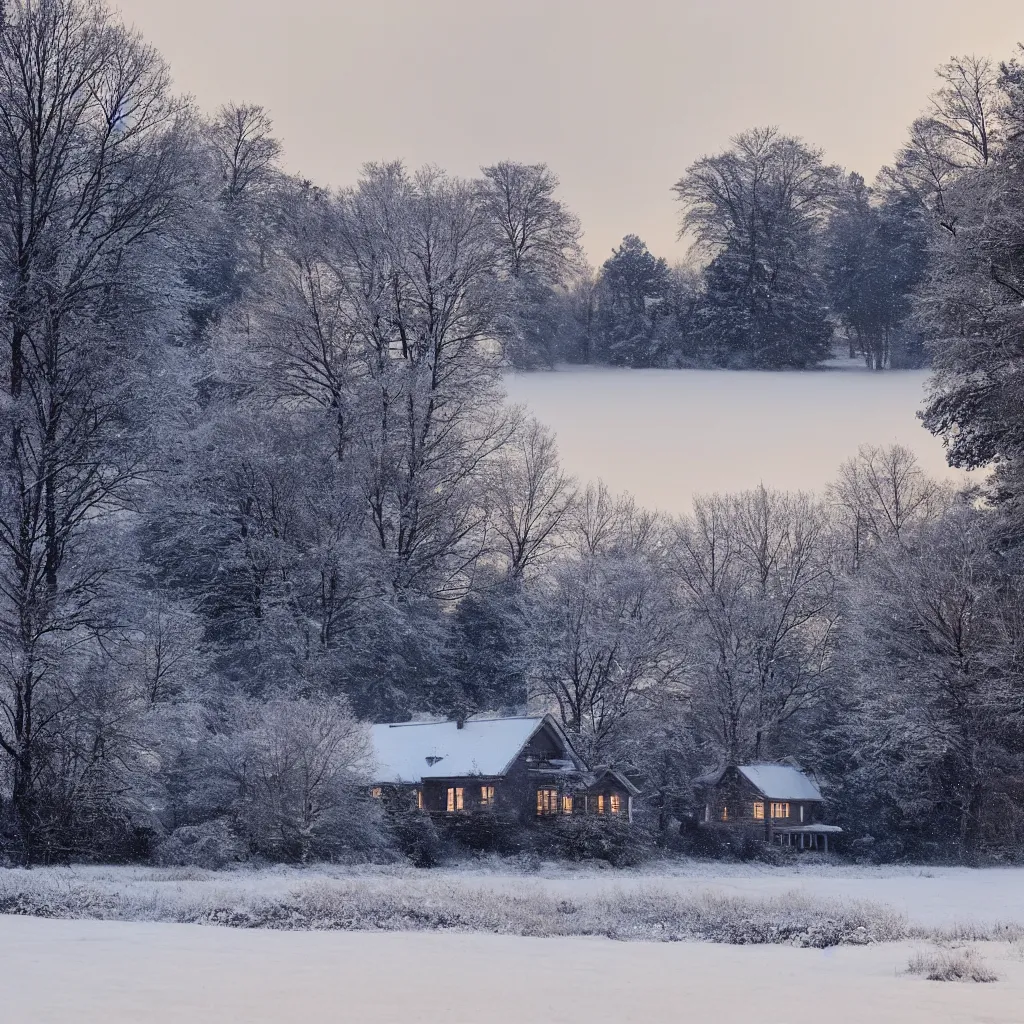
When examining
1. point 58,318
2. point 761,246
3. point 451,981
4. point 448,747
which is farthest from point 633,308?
point 451,981

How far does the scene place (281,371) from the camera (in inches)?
1693

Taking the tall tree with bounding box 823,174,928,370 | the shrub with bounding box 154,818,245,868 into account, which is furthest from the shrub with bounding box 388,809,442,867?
the tall tree with bounding box 823,174,928,370

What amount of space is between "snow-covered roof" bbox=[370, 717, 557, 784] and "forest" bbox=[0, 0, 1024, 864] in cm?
118

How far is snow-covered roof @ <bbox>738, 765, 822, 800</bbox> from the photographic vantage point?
2073 inches

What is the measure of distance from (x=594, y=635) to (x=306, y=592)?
12.6m

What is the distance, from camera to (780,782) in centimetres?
5344

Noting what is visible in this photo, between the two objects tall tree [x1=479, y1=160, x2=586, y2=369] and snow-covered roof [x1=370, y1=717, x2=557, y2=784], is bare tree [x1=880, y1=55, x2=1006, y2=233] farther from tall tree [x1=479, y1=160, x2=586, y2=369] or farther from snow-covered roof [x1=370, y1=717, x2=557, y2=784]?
snow-covered roof [x1=370, y1=717, x2=557, y2=784]

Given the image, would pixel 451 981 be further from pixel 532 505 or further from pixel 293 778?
pixel 532 505

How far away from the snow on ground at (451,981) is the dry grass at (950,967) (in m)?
0.23

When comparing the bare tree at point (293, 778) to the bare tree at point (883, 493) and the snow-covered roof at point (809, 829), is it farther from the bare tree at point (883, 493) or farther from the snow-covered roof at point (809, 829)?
the bare tree at point (883, 493)

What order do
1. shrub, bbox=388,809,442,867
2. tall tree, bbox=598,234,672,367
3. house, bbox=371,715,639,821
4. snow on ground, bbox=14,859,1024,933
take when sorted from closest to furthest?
snow on ground, bbox=14,859,1024,933
tall tree, bbox=598,234,672,367
shrub, bbox=388,809,442,867
house, bbox=371,715,639,821

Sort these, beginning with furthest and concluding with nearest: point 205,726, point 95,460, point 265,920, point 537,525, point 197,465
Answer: point 537,525
point 197,465
point 205,726
point 95,460
point 265,920

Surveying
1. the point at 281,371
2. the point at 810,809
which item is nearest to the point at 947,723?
the point at 810,809

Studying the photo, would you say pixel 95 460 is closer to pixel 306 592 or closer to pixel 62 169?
pixel 62 169
